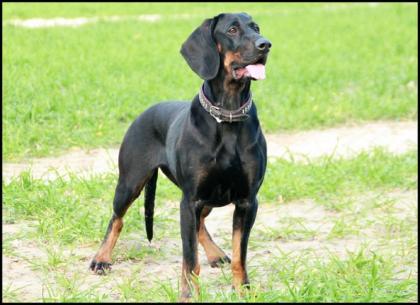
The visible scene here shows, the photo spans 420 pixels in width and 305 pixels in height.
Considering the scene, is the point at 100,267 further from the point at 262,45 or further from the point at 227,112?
the point at 262,45

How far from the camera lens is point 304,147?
8836 millimetres

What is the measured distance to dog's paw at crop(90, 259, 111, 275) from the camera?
5.02 meters

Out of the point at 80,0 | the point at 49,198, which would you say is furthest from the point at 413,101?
the point at 80,0

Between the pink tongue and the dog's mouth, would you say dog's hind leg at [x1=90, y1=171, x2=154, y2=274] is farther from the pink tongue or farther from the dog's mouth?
the pink tongue

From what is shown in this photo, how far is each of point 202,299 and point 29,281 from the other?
1108 millimetres

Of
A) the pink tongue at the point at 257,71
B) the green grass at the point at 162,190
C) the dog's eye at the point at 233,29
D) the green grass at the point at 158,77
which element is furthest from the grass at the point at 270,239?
the green grass at the point at 158,77

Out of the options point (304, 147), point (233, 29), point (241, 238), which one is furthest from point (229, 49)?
point (304, 147)

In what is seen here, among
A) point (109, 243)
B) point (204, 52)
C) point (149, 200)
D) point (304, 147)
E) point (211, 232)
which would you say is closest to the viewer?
point (204, 52)

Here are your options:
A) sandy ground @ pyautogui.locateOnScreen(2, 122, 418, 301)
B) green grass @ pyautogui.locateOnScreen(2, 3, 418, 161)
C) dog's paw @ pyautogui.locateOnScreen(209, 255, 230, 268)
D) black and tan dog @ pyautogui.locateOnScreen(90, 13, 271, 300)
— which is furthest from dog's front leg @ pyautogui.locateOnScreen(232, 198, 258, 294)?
green grass @ pyautogui.locateOnScreen(2, 3, 418, 161)

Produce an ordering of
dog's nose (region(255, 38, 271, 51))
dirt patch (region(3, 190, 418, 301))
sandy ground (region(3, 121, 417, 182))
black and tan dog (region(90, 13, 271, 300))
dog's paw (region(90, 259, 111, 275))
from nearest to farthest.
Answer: dog's nose (region(255, 38, 271, 51)), black and tan dog (region(90, 13, 271, 300)), dirt patch (region(3, 190, 418, 301)), dog's paw (region(90, 259, 111, 275)), sandy ground (region(3, 121, 417, 182))

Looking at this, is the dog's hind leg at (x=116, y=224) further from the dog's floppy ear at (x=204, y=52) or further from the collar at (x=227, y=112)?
the dog's floppy ear at (x=204, y=52)

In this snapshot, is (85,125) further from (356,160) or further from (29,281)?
(29,281)

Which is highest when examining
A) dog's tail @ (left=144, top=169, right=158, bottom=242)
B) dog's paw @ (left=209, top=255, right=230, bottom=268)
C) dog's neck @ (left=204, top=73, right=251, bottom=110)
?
dog's neck @ (left=204, top=73, right=251, bottom=110)

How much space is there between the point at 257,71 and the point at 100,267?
1.69m
